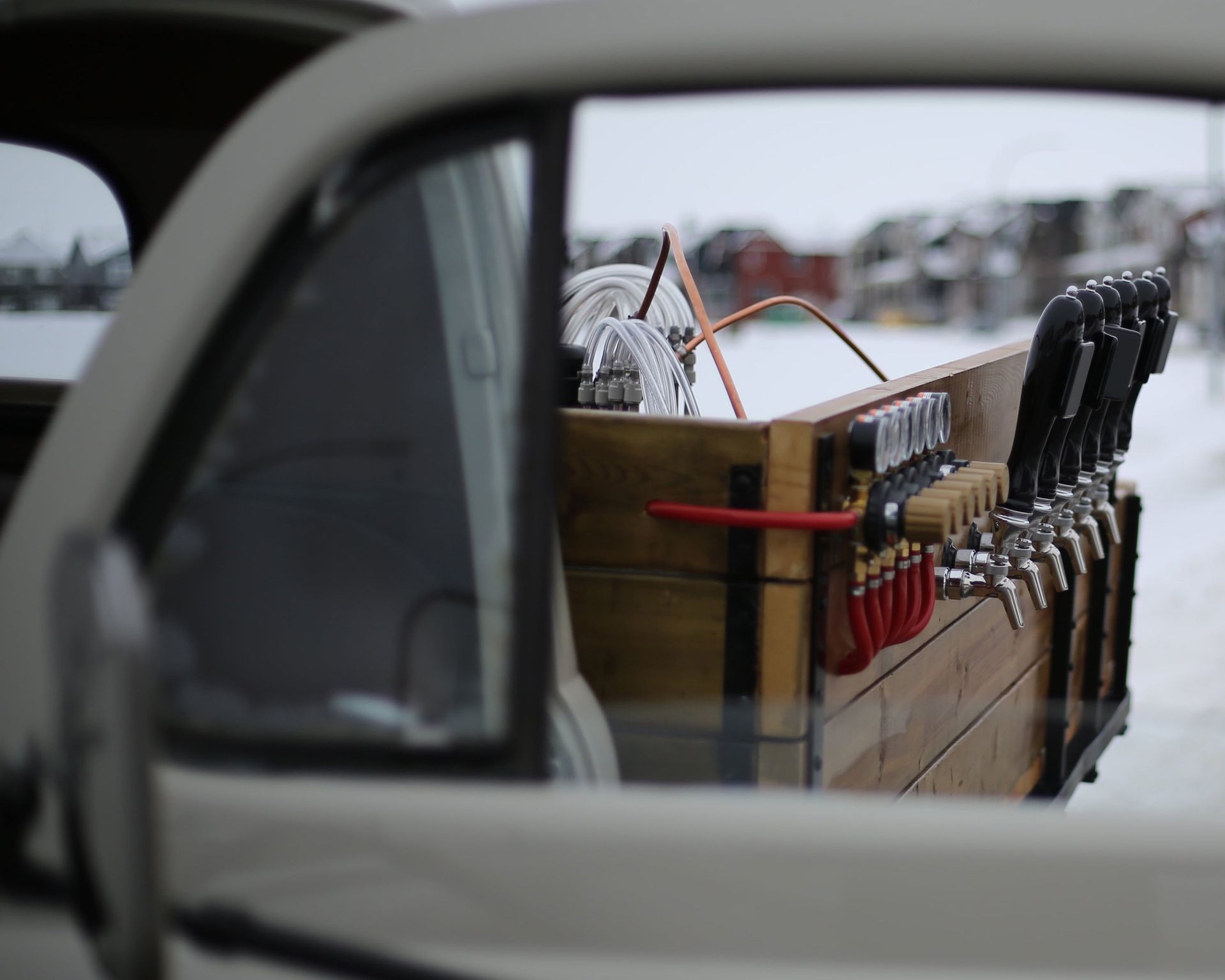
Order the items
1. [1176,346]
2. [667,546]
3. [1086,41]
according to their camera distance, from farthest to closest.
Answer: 1. [1176,346]
2. [667,546]
3. [1086,41]

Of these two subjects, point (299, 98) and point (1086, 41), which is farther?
point (299, 98)

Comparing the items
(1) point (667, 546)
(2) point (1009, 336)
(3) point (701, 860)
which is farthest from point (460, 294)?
(2) point (1009, 336)

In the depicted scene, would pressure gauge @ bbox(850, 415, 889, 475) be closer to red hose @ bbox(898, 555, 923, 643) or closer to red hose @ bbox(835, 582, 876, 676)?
red hose @ bbox(835, 582, 876, 676)

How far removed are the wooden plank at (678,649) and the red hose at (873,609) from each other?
18 centimetres

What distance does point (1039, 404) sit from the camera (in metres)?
2.32

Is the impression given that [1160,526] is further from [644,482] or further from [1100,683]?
[644,482]

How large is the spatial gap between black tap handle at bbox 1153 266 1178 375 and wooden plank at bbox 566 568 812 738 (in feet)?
5.54

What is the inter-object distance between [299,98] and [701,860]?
2.12 ft

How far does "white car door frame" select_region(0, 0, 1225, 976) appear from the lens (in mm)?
906

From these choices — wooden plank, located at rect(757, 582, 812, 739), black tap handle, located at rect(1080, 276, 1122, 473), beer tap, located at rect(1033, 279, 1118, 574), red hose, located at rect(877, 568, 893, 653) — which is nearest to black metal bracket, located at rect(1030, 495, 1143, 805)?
black tap handle, located at rect(1080, 276, 1122, 473)

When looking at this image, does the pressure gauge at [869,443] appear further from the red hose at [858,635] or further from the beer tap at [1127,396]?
the beer tap at [1127,396]

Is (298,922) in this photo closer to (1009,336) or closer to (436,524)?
(436,524)

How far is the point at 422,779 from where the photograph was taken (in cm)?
100

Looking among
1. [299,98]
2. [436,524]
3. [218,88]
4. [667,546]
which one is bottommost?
[667,546]
